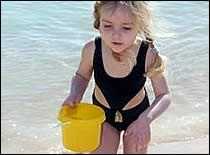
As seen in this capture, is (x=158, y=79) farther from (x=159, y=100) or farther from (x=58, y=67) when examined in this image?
(x=58, y=67)

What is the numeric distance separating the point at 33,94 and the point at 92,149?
2.44m

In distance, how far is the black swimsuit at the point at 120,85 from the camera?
372cm

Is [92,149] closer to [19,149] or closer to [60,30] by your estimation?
[19,149]

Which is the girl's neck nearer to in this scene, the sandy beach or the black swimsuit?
the black swimsuit

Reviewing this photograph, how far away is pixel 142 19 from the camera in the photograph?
353cm

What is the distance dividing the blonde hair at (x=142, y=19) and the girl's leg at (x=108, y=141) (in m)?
0.42

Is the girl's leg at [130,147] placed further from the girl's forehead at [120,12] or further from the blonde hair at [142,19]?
the girl's forehead at [120,12]

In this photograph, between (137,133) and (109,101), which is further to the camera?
(109,101)

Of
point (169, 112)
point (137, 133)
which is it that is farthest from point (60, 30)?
point (137, 133)

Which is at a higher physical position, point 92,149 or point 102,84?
point 102,84

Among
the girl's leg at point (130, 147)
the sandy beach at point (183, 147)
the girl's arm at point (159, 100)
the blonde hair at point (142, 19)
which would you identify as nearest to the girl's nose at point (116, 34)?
the blonde hair at point (142, 19)

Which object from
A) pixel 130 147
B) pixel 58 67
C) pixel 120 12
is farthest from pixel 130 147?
pixel 58 67

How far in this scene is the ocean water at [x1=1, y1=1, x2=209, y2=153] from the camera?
5156 mm

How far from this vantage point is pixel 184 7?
9422 millimetres
